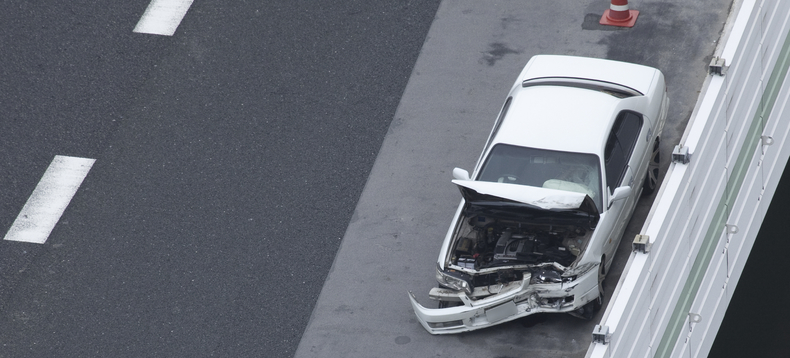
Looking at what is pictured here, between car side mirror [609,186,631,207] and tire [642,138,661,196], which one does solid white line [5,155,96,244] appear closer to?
car side mirror [609,186,631,207]

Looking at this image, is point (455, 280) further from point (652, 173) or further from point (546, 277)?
point (652, 173)

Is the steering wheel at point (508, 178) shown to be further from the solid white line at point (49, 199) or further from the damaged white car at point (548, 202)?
the solid white line at point (49, 199)

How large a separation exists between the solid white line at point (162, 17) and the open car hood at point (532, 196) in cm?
630

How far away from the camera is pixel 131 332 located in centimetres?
1035

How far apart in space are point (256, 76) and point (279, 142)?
1288mm

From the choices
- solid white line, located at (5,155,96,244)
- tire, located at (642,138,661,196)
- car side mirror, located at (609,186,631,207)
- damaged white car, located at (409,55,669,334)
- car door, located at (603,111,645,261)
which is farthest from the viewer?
solid white line, located at (5,155,96,244)

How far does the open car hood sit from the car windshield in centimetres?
48

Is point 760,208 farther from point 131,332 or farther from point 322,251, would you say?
point 131,332

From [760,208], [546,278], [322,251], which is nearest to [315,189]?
[322,251]

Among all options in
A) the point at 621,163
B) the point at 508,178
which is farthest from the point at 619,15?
the point at 508,178

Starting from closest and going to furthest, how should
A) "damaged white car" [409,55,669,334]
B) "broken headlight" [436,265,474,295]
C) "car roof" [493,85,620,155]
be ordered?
"damaged white car" [409,55,669,334]
"broken headlight" [436,265,474,295]
"car roof" [493,85,620,155]

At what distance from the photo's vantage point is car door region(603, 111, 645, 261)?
9789 millimetres

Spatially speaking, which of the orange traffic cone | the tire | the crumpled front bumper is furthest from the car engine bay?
the orange traffic cone

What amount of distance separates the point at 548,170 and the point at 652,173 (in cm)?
172
